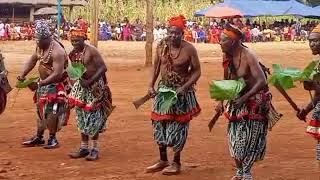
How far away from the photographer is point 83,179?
7.03m

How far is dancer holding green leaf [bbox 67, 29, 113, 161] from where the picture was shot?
808 cm

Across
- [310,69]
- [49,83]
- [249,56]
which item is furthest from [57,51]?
[310,69]

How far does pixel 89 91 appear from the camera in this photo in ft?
26.7

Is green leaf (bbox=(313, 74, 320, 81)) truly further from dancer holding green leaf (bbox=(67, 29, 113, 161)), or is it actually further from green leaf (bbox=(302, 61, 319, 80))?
dancer holding green leaf (bbox=(67, 29, 113, 161))

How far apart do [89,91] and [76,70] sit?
1.11ft

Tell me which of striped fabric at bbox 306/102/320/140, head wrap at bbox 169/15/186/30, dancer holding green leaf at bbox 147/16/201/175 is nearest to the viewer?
striped fabric at bbox 306/102/320/140

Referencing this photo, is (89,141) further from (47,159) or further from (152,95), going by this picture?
(152,95)

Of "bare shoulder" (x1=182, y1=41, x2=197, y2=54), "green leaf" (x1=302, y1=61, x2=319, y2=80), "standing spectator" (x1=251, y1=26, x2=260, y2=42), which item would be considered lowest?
"standing spectator" (x1=251, y1=26, x2=260, y2=42)

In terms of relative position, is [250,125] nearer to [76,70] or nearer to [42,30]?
[76,70]

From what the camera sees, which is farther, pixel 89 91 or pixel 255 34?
pixel 255 34

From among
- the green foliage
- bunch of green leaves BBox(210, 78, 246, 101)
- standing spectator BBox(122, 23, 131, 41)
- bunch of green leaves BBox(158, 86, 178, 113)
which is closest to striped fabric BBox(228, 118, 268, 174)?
bunch of green leaves BBox(210, 78, 246, 101)

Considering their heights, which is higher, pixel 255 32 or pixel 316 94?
pixel 316 94

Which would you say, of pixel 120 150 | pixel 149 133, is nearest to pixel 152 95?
pixel 120 150

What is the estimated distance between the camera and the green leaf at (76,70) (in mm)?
7941
